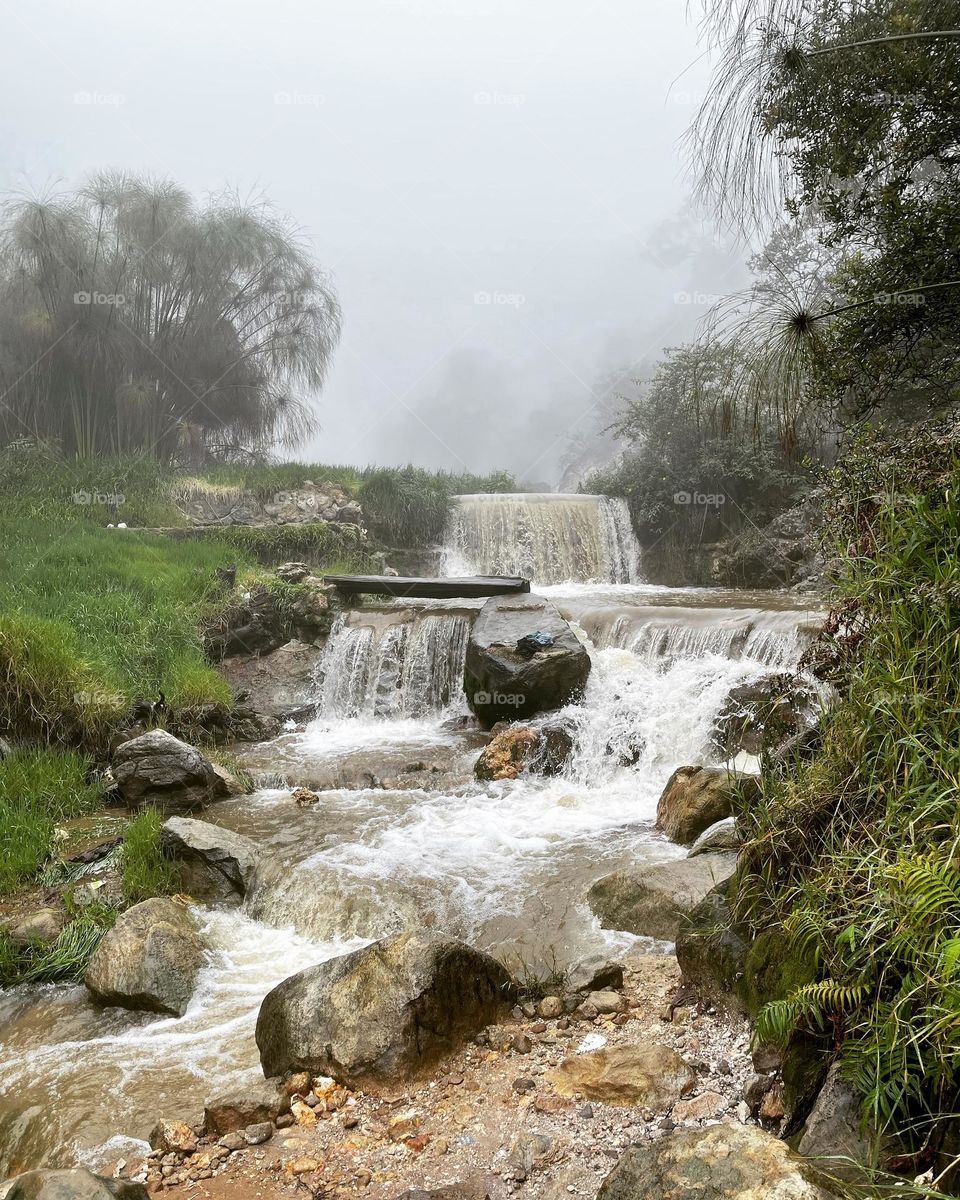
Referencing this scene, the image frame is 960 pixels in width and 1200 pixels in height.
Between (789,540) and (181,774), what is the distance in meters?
12.9

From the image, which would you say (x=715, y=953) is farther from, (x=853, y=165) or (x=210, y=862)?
(x=853, y=165)

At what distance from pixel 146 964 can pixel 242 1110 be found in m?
1.41

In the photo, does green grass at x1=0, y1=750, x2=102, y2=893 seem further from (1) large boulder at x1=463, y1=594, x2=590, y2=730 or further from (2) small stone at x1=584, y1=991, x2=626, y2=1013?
(1) large boulder at x1=463, y1=594, x2=590, y2=730

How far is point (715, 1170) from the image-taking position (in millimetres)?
1904

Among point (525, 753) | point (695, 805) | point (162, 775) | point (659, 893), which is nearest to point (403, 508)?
point (525, 753)

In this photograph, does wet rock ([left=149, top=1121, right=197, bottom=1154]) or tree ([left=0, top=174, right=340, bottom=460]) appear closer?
wet rock ([left=149, top=1121, right=197, bottom=1154])

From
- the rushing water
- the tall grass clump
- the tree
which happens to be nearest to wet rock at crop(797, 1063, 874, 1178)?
the tall grass clump

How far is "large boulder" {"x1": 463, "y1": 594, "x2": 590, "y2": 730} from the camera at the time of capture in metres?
8.86

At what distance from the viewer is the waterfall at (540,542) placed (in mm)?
16719

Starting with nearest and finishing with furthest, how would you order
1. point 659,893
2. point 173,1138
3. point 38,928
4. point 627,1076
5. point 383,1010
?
1. point 627,1076
2. point 173,1138
3. point 383,1010
4. point 659,893
5. point 38,928

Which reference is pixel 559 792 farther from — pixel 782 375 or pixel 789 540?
pixel 789 540

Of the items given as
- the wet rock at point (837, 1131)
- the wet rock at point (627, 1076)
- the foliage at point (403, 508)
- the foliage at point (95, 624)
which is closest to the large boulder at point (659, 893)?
the wet rock at point (627, 1076)

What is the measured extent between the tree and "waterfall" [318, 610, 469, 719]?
392 inches

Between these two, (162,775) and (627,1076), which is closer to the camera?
(627,1076)
